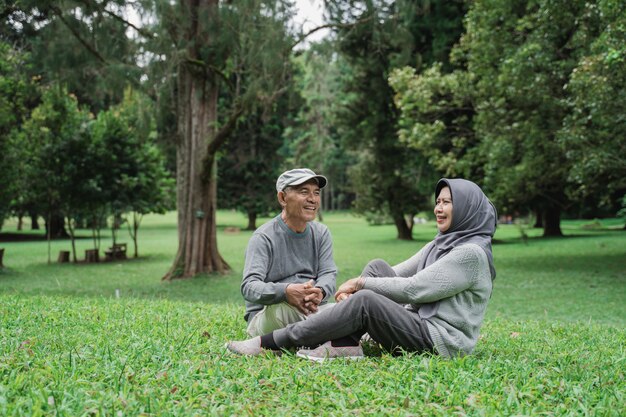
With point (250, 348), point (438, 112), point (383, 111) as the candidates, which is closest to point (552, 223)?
point (383, 111)

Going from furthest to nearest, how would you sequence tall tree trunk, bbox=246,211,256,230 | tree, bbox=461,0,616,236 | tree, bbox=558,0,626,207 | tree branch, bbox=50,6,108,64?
tall tree trunk, bbox=246,211,256,230
tree, bbox=461,0,616,236
tree branch, bbox=50,6,108,64
tree, bbox=558,0,626,207

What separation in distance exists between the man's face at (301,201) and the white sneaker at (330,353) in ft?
3.37

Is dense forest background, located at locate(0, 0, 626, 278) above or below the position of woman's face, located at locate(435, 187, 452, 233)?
above

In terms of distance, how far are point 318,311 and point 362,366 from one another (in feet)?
2.17

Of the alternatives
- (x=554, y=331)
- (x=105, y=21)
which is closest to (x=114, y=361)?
(x=554, y=331)

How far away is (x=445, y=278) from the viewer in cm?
437

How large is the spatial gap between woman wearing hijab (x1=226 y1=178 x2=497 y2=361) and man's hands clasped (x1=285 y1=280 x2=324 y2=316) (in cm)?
15

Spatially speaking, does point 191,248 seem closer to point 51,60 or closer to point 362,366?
point 51,60

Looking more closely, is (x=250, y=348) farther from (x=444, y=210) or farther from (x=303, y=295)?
(x=444, y=210)

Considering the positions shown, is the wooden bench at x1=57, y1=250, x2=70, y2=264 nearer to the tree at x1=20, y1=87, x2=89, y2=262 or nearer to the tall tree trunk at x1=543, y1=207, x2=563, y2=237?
the tree at x1=20, y1=87, x2=89, y2=262

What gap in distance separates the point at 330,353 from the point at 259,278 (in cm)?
78

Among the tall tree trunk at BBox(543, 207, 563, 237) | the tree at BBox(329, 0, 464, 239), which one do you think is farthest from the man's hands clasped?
the tall tree trunk at BBox(543, 207, 563, 237)

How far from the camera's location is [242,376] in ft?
13.0

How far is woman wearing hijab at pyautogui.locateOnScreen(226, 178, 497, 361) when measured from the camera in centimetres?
439
